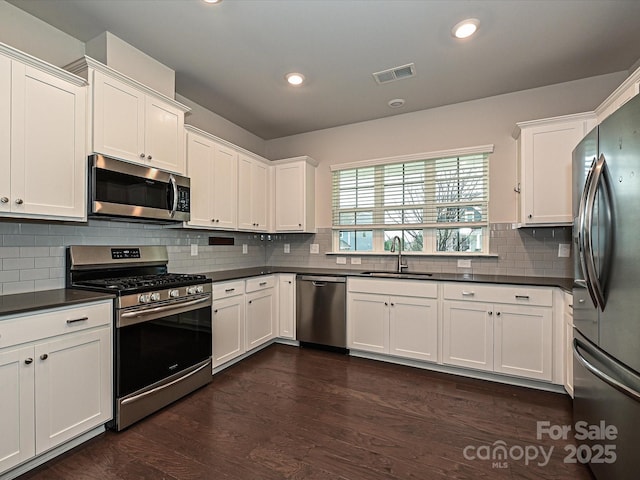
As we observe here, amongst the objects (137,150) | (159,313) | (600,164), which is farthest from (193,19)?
(600,164)

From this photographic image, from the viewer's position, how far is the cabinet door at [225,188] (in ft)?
11.3

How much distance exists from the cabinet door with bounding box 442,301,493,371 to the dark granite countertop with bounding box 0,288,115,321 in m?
2.81

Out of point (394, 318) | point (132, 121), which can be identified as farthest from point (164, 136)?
point (394, 318)

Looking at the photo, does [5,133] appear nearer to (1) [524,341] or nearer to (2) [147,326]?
(2) [147,326]

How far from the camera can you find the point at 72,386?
6.24 feet

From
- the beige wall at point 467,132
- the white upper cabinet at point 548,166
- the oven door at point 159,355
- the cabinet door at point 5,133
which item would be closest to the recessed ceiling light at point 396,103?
the beige wall at point 467,132

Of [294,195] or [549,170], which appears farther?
[294,195]

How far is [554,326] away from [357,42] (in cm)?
282

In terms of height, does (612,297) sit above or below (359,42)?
below

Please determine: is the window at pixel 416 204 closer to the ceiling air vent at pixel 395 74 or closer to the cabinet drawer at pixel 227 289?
the ceiling air vent at pixel 395 74

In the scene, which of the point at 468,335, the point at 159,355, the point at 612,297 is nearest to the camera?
the point at 612,297

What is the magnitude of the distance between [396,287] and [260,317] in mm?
1563

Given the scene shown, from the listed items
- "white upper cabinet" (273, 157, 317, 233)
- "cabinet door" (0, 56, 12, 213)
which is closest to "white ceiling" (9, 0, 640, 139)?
"cabinet door" (0, 56, 12, 213)

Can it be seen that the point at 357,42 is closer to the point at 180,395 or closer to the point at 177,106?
the point at 177,106
